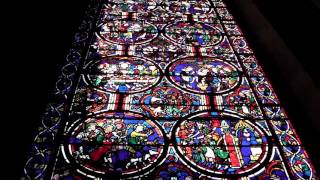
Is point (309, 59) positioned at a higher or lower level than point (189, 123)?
higher

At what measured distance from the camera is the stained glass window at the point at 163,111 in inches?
122

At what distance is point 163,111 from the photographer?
11.9 ft

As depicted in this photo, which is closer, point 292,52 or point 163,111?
point 163,111

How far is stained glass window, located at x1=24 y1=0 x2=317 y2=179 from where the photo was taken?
309cm

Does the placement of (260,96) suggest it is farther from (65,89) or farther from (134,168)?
(65,89)

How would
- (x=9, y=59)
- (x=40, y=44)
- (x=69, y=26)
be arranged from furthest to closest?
(x=69, y=26) → (x=40, y=44) → (x=9, y=59)

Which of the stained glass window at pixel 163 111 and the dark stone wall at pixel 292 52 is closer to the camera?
the stained glass window at pixel 163 111

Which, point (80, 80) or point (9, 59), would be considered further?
point (80, 80)

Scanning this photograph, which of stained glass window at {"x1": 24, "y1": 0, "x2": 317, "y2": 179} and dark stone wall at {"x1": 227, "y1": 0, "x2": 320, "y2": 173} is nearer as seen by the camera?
stained glass window at {"x1": 24, "y1": 0, "x2": 317, "y2": 179}

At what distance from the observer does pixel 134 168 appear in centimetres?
304

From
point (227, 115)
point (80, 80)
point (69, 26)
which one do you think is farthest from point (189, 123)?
point (69, 26)

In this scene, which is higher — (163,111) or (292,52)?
(292,52)

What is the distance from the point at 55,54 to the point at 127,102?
1.02 m

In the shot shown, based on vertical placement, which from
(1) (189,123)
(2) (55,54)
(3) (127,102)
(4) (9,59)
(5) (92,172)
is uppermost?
(2) (55,54)
